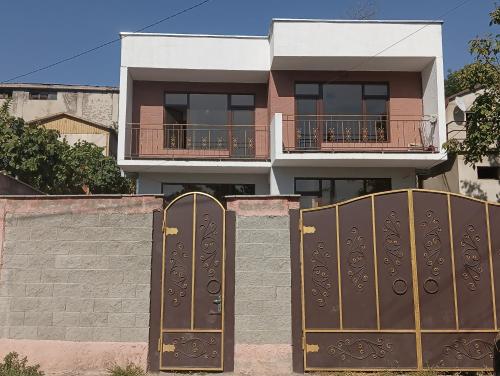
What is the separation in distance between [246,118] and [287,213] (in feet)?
23.8

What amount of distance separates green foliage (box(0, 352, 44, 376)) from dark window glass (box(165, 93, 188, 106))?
8569mm

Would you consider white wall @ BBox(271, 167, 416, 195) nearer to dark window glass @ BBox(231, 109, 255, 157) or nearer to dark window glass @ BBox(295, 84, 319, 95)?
dark window glass @ BBox(231, 109, 255, 157)

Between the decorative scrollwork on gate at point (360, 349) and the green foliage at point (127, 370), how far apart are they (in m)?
2.60

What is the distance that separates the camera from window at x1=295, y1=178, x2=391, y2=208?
504 inches

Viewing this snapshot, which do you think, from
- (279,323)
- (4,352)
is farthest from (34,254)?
(279,323)

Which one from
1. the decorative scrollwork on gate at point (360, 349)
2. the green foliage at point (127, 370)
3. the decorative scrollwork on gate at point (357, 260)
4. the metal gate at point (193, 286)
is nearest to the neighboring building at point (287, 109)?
the decorative scrollwork on gate at point (357, 260)

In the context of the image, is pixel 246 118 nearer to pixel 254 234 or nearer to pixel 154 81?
pixel 154 81

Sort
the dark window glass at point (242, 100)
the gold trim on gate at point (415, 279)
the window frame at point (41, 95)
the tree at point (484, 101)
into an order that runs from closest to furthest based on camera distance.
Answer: the gold trim on gate at point (415, 279) → the tree at point (484, 101) → the dark window glass at point (242, 100) → the window frame at point (41, 95)

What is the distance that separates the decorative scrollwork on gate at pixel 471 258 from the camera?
22.2 ft

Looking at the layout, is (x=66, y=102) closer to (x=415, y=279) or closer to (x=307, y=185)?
(x=307, y=185)

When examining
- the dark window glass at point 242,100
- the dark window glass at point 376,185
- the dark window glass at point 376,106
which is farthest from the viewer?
the dark window glass at point 242,100

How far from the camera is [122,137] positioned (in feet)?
41.4

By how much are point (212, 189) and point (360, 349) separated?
759cm

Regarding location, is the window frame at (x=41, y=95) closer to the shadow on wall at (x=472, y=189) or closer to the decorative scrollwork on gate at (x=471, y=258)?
the shadow on wall at (x=472, y=189)
